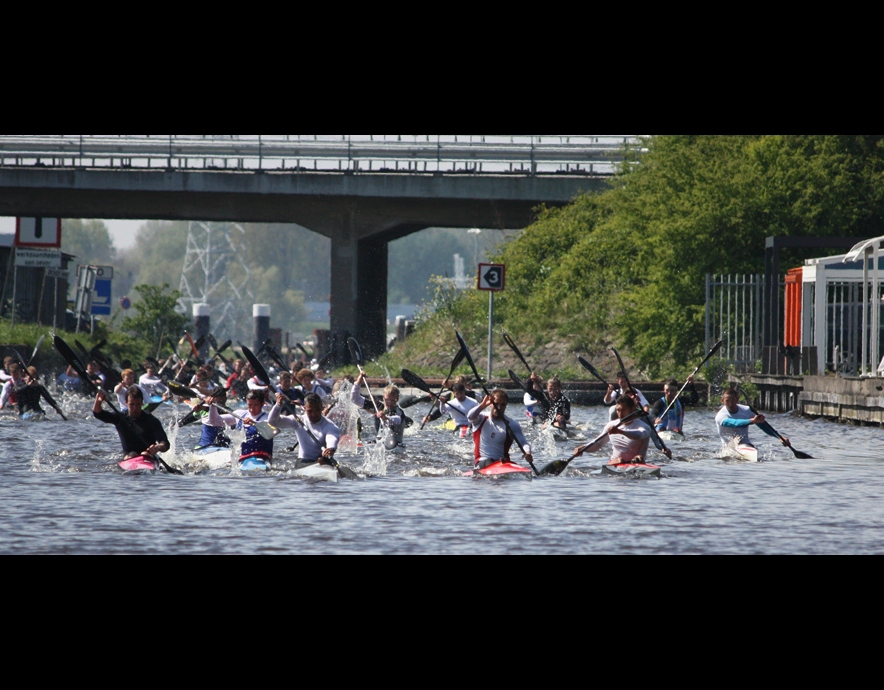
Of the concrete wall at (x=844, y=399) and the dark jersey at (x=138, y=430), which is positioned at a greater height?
the concrete wall at (x=844, y=399)

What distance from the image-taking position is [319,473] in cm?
1855

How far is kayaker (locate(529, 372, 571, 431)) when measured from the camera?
25.2m

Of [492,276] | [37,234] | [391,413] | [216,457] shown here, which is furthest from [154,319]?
[216,457]

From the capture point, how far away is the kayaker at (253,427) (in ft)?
61.8

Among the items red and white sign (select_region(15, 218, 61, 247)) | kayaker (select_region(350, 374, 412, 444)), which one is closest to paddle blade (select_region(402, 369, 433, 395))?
kayaker (select_region(350, 374, 412, 444))

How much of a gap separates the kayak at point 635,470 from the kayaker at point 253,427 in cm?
512

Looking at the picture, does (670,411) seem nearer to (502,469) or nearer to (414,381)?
(414,381)

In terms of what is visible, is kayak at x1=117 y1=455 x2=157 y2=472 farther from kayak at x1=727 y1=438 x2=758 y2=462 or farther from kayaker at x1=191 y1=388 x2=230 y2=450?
kayak at x1=727 y1=438 x2=758 y2=462

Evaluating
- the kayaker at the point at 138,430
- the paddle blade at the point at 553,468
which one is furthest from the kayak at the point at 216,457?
the paddle blade at the point at 553,468

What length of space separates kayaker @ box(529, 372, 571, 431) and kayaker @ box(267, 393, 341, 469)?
6809mm

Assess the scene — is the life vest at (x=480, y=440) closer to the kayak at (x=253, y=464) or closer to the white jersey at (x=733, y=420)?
the kayak at (x=253, y=464)
